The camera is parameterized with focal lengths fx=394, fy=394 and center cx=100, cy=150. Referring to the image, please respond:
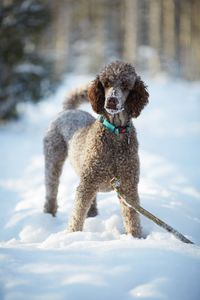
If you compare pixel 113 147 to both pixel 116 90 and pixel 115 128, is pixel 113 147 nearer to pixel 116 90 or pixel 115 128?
pixel 115 128

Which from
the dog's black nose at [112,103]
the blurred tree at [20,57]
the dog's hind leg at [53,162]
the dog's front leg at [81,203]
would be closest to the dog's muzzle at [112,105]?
the dog's black nose at [112,103]

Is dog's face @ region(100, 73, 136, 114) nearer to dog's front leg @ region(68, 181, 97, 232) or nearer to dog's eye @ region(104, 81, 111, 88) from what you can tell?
dog's eye @ region(104, 81, 111, 88)

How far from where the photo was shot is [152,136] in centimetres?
941

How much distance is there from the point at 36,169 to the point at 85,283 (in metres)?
4.61

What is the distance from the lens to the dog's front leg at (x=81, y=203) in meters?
3.29

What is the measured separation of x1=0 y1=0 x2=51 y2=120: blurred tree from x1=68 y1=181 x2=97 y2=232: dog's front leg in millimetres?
7178

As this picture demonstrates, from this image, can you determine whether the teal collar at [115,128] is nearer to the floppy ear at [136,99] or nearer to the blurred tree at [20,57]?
the floppy ear at [136,99]

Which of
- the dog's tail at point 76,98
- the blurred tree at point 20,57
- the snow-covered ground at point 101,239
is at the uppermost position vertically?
the blurred tree at point 20,57

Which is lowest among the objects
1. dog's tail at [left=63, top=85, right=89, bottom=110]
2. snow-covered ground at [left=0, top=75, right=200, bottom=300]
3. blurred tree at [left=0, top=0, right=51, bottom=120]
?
snow-covered ground at [left=0, top=75, right=200, bottom=300]

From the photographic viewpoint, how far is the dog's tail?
4492mm

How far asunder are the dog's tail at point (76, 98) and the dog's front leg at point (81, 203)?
1.51 metres

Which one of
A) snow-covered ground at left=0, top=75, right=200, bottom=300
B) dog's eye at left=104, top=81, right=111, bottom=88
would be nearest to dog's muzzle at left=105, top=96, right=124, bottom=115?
dog's eye at left=104, top=81, right=111, bottom=88

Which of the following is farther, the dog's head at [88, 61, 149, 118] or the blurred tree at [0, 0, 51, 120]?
the blurred tree at [0, 0, 51, 120]

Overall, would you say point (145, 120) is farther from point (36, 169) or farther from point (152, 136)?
point (36, 169)
